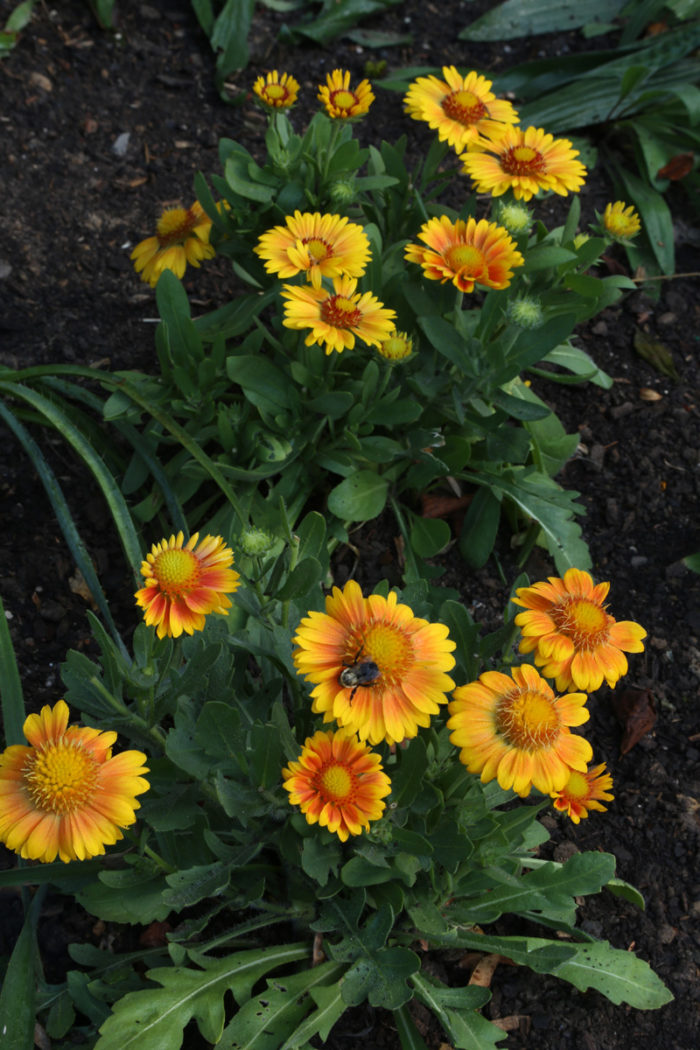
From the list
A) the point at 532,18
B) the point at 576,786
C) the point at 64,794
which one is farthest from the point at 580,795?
the point at 532,18

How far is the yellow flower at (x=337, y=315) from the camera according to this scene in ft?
6.62

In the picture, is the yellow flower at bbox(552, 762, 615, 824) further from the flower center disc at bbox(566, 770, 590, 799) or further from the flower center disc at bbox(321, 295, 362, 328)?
the flower center disc at bbox(321, 295, 362, 328)

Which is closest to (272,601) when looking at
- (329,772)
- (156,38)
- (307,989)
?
(329,772)

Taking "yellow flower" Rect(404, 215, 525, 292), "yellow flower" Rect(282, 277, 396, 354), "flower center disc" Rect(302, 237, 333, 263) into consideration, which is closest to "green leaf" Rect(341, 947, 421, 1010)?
"yellow flower" Rect(282, 277, 396, 354)

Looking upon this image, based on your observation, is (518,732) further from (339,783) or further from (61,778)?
(61,778)

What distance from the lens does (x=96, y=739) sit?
4.91 feet

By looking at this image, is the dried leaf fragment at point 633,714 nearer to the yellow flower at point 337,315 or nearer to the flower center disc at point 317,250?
the yellow flower at point 337,315

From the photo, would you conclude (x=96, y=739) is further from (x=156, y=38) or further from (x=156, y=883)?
(x=156, y=38)

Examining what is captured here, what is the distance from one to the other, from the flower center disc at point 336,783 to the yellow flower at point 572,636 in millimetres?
365

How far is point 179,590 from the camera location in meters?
1.54

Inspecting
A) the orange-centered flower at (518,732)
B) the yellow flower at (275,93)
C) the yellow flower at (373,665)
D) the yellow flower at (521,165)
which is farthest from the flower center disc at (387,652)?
the yellow flower at (275,93)

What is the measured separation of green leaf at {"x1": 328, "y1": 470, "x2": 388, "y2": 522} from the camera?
8.05ft

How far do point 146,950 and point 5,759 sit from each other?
0.68 meters

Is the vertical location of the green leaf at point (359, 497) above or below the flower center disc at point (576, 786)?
above
